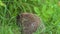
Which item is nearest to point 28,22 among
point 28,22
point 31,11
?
point 28,22

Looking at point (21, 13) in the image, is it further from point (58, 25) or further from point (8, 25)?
point (58, 25)

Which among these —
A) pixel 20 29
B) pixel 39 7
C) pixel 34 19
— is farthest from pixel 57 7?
pixel 20 29

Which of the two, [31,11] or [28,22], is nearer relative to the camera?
[28,22]

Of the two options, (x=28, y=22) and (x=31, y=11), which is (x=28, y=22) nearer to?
(x=28, y=22)
